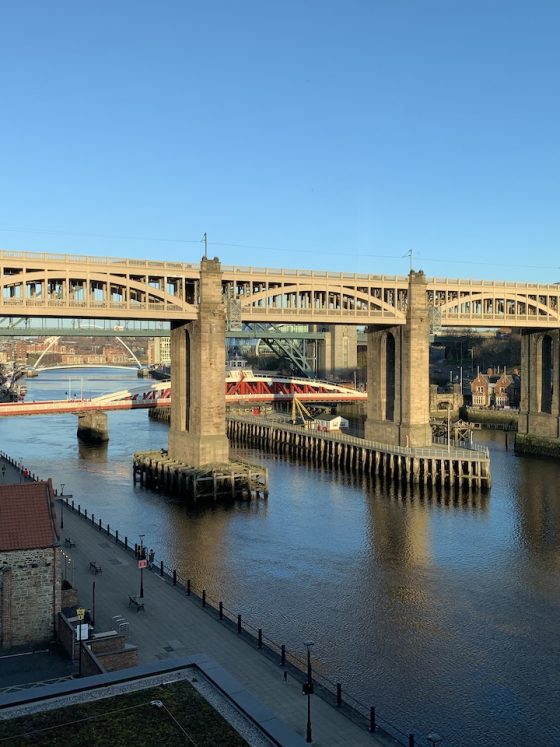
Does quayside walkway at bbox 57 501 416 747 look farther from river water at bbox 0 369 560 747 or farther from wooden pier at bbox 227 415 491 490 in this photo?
wooden pier at bbox 227 415 491 490

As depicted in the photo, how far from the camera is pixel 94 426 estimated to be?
98.4 meters

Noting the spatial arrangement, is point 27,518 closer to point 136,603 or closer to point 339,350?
point 136,603

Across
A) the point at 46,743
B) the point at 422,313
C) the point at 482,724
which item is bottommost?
the point at 482,724

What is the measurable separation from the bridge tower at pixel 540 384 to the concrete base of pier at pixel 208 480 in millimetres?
44593

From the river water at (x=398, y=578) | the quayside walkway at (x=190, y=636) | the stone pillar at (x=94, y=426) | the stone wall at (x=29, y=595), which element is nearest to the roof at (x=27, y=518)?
the stone wall at (x=29, y=595)

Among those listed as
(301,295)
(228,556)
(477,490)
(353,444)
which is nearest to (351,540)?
(228,556)

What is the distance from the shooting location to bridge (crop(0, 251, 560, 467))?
66.4 m

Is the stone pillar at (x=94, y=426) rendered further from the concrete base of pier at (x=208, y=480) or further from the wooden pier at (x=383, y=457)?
the concrete base of pier at (x=208, y=480)

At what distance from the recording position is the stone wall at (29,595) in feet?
88.4

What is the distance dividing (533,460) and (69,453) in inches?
2194

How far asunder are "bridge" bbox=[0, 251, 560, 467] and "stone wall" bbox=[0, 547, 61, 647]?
39.3 meters

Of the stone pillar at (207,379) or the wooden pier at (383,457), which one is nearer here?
the stone pillar at (207,379)

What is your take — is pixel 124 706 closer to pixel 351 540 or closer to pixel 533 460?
pixel 351 540

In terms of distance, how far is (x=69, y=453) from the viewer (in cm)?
8894
